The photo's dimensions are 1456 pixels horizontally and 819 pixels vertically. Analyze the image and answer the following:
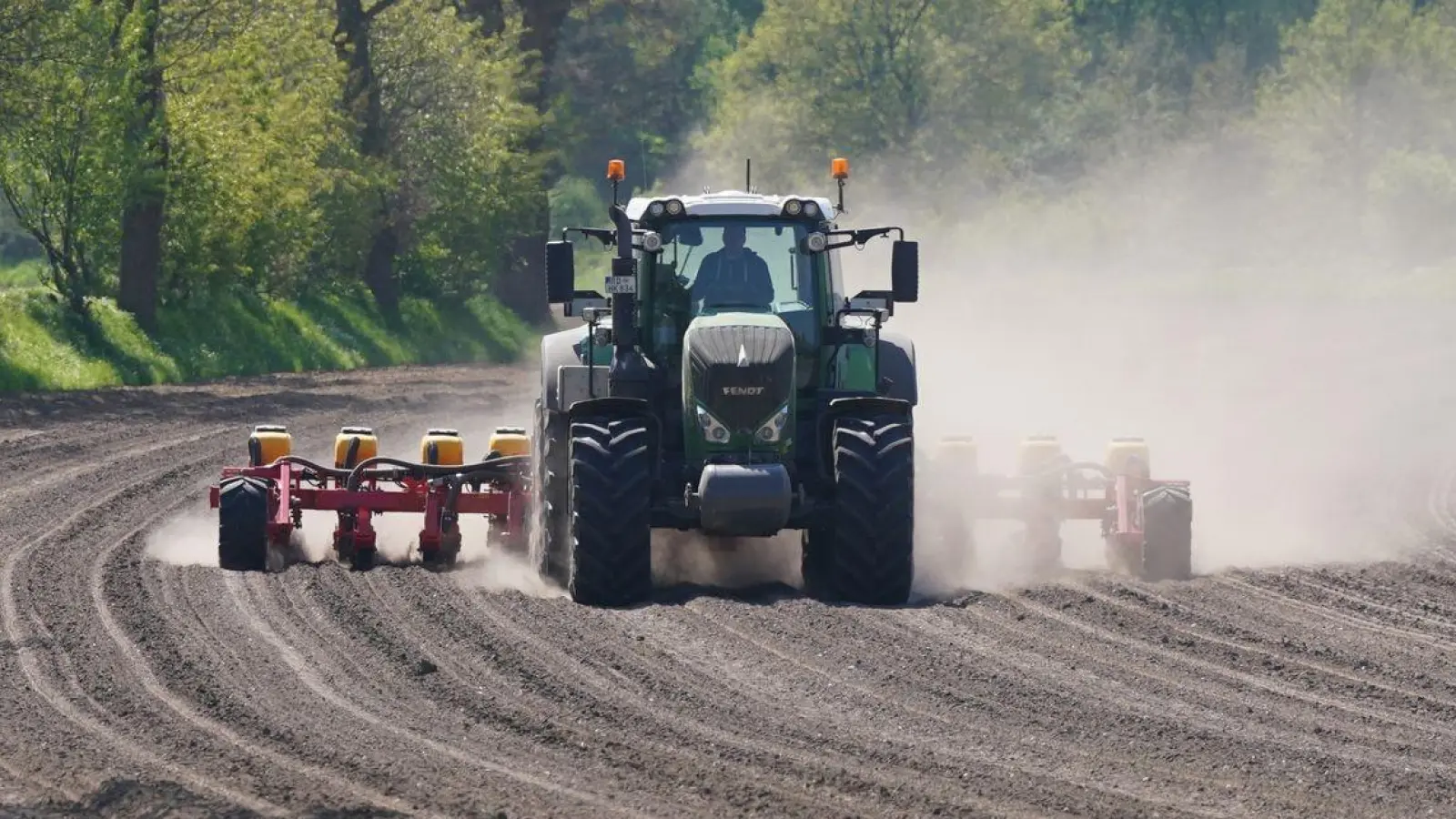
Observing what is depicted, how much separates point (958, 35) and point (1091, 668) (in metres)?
65.3

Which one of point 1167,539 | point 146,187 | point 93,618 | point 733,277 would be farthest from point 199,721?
point 146,187

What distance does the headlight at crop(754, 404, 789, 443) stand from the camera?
551 inches

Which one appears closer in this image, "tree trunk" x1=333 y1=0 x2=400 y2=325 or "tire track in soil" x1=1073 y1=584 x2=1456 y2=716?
"tire track in soil" x1=1073 y1=584 x2=1456 y2=716

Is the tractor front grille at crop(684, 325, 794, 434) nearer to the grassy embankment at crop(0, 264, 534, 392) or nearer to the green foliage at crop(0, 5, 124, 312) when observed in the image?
the grassy embankment at crop(0, 264, 534, 392)

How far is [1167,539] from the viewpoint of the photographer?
15562 millimetres

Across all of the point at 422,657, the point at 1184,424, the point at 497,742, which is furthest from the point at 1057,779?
the point at 1184,424

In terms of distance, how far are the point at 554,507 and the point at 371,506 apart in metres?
1.78

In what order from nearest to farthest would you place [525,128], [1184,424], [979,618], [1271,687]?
1. [1271,687]
2. [979,618]
3. [1184,424]
4. [525,128]

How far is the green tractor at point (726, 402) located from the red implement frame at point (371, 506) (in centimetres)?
67

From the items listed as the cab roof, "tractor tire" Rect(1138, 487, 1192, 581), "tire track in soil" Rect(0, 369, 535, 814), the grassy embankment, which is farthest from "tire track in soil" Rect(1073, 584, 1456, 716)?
the grassy embankment

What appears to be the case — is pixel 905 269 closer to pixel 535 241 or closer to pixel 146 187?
pixel 146 187

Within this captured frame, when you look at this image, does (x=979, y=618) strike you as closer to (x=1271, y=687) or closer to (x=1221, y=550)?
(x=1271, y=687)

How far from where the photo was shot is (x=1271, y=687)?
1167 centimetres

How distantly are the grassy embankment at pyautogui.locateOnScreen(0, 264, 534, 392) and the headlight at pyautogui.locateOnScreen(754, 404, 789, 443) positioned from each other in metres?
20.3
